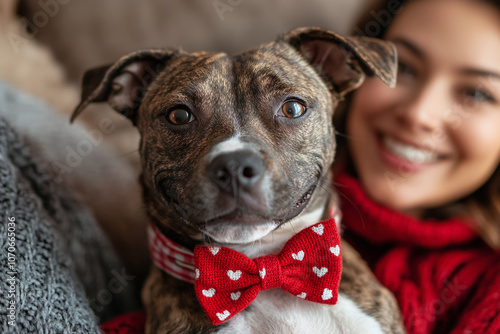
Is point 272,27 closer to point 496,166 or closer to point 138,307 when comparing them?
point 496,166

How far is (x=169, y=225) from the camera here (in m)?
1.80

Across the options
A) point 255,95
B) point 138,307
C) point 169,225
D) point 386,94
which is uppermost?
point 255,95

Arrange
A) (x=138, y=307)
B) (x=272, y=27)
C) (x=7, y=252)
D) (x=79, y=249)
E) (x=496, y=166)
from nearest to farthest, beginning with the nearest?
(x=7, y=252) → (x=79, y=249) → (x=138, y=307) → (x=496, y=166) → (x=272, y=27)

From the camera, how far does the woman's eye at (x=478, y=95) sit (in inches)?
88.2

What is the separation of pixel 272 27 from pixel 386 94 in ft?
3.62

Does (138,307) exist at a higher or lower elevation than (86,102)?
lower

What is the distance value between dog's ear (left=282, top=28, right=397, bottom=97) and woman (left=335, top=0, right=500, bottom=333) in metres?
0.46

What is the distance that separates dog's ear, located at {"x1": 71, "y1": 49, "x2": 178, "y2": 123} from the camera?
74.9 inches

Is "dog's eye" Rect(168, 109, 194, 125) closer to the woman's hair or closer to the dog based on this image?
the dog

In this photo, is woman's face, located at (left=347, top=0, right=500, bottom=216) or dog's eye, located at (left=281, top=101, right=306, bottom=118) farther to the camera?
woman's face, located at (left=347, top=0, right=500, bottom=216)

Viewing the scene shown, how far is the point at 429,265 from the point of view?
2.29 m

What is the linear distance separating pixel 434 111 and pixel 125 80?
1.62m

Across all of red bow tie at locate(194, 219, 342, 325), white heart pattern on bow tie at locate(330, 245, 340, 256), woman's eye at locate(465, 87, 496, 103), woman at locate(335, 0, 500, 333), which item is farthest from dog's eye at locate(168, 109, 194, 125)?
woman's eye at locate(465, 87, 496, 103)

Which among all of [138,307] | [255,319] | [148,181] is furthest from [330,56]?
[138,307]
